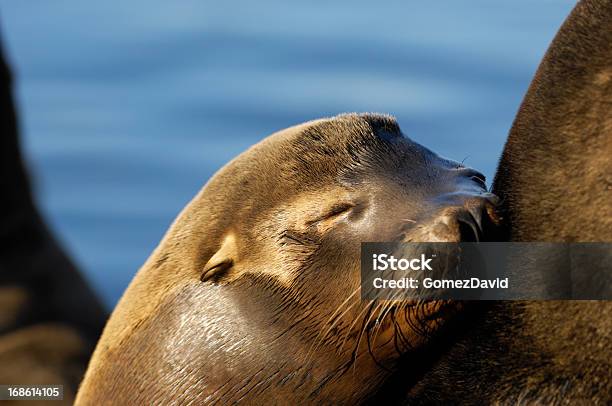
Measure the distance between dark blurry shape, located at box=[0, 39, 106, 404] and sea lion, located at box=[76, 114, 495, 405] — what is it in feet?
11.8

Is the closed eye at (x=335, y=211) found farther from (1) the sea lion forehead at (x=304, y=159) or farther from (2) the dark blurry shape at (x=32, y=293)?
(2) the dark blurry shape at (x=32, y=293)

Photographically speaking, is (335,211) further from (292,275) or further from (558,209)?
(558,209)

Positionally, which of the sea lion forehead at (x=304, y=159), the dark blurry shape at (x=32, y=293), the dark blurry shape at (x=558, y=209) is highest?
the dark blurry shape at (x=32, y=293)

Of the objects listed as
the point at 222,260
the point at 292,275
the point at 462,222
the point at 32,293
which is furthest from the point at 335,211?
the point at 32,293

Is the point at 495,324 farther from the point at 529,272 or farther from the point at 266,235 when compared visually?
the point at 266,235

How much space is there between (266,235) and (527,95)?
1.09 m

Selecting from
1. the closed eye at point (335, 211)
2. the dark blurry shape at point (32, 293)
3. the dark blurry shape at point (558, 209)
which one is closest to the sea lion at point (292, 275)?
the closed eye at point (335, 211)

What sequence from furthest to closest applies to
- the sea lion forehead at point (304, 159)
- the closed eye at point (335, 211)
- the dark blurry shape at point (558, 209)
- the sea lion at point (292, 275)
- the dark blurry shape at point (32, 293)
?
the dark blurry shape at point (32, 293) → the sea lion forehead at point (304, 159) → the closed eye at point (335, 211) → the sea lion at point (292, 275) → the dark blurry shape at point (558, 209)

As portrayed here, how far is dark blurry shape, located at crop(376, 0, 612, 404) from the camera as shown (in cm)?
482

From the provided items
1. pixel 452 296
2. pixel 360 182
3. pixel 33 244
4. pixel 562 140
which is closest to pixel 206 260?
pixel 360 182

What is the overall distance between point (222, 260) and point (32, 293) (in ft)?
16.9

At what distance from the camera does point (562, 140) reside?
16.1 feet

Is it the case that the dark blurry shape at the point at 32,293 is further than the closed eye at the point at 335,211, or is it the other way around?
the dark blurry shape at the point at 32,293

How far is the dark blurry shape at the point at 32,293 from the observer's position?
9523 mm
